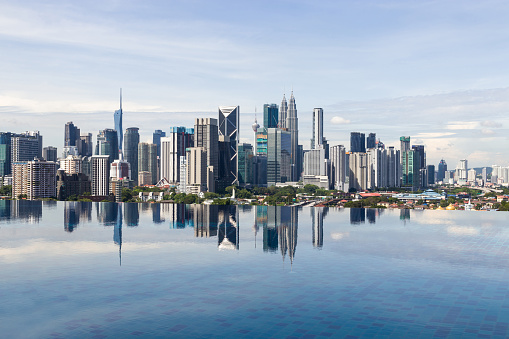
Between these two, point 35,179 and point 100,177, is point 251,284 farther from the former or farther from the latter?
point 35,179

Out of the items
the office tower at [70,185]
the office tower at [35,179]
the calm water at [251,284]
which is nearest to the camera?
the calm water at [251,284]

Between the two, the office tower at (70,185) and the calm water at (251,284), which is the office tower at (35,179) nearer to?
the office tower at (70,185)

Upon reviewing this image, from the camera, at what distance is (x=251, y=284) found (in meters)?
40.5

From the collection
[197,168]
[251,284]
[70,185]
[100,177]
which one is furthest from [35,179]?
[251,284]

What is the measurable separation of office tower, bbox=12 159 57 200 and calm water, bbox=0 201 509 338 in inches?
4366

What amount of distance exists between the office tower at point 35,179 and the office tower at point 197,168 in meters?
50.3

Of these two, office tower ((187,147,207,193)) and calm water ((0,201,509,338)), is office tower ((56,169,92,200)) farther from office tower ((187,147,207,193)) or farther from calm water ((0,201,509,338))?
calm water ((0,201,509,338))

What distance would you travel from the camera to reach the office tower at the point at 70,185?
178 m

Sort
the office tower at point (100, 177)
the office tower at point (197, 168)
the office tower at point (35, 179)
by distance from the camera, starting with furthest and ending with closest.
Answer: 1. the office tower at point (197, 168)
2. the office tower at point (100, 177)
3. the office tower at point (35, 179)

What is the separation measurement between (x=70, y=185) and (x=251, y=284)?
156640mm

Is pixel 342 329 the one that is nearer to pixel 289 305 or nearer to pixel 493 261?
pixel 289 305

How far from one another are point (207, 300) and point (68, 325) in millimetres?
9723

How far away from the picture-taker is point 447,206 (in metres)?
154

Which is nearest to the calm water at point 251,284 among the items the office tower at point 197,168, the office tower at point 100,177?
the office tower at point 100,177
